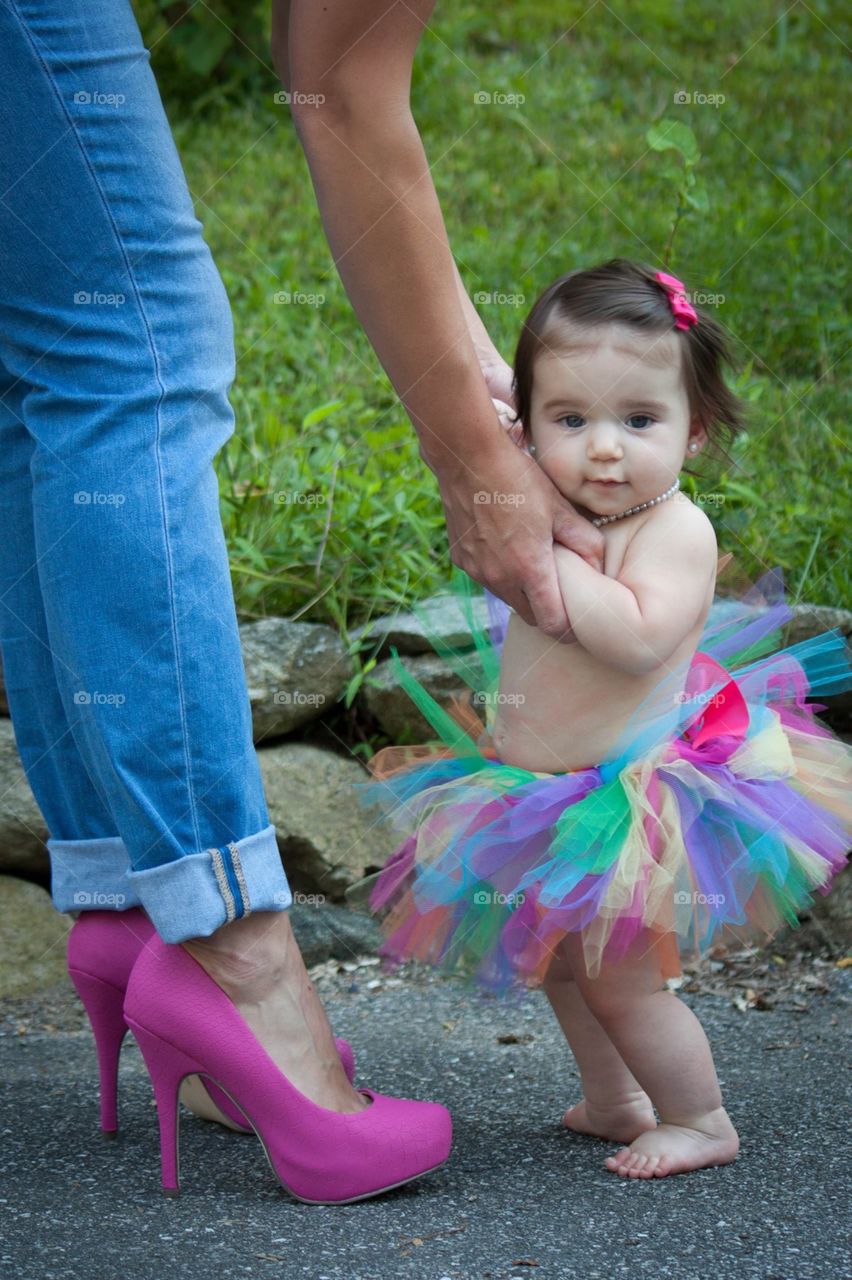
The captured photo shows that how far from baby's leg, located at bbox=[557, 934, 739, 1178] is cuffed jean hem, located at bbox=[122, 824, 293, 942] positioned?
1.35 ft

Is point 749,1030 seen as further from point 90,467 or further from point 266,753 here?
point 90,467

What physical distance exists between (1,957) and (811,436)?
2126 millimetres

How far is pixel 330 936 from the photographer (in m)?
2.49

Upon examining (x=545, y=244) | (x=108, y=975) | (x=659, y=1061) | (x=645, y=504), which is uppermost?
(x=545, y=244)

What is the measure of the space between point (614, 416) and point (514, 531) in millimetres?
192

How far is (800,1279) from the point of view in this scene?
1360 mm

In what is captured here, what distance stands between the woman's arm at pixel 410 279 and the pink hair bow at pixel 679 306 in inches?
9.9

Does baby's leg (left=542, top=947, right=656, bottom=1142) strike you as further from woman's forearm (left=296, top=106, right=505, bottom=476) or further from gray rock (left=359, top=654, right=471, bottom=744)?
gray rock (left=359, top=654, right=471, bottom=744)

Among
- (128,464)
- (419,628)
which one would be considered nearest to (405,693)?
(419,628)

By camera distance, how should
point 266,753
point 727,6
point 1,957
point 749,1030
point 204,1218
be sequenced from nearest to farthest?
point 204,1218, point 749,1030, point 1,957, point 266,753, point 727,6

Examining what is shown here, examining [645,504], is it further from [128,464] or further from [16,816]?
[16,816]

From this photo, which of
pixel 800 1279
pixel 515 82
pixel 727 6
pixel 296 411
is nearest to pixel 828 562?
pixel 296 411

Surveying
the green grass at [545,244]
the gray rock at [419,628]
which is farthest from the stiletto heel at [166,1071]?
the green grass at [545,244]

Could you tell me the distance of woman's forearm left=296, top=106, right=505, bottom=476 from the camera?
1463 millimetres
